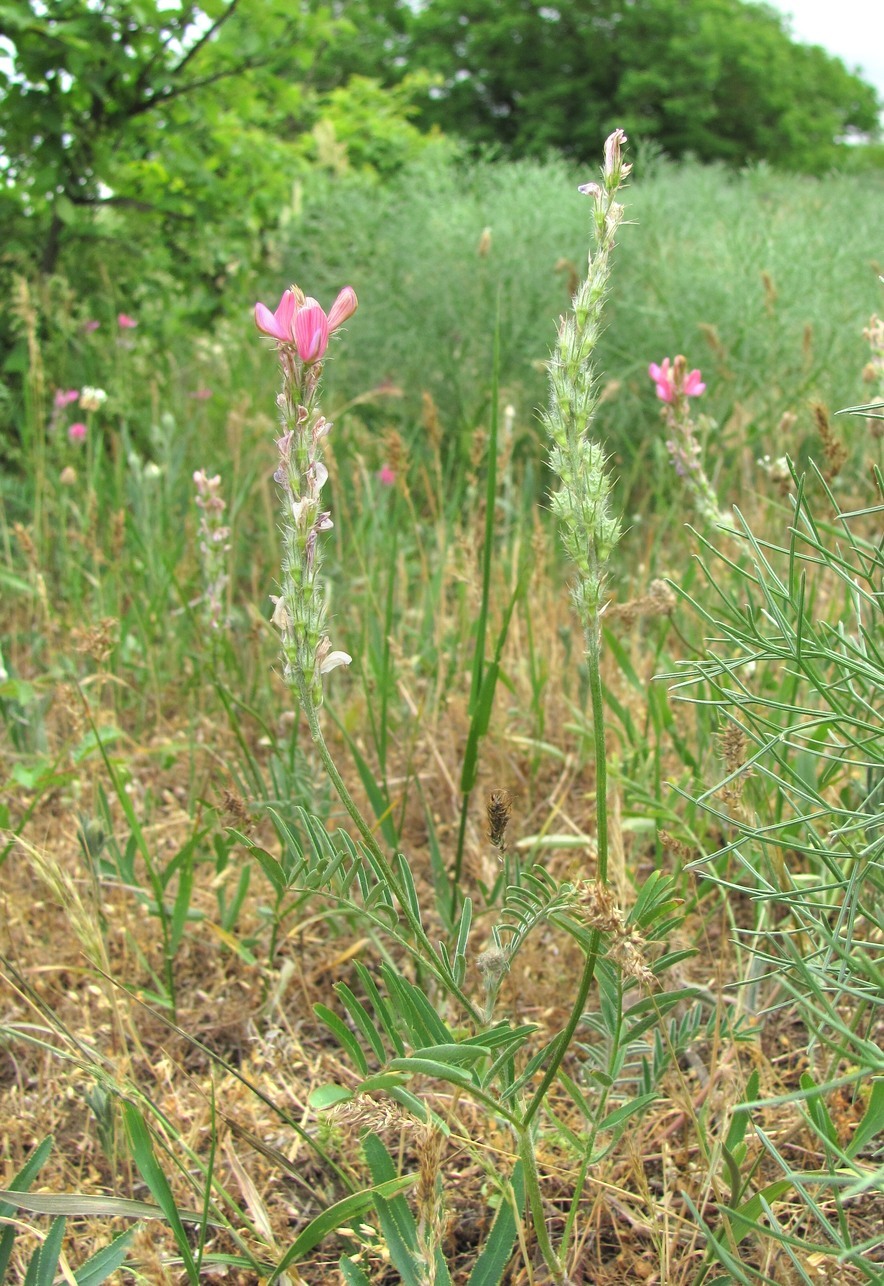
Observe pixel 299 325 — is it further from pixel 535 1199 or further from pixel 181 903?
pixel 181 903

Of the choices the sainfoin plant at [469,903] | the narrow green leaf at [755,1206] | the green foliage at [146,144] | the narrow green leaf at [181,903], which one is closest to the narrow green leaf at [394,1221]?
the sainfoin plant at [469,903]

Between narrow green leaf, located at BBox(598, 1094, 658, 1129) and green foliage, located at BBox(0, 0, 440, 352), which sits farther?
green foliage, located at BBox(0, 0, 440, 352)

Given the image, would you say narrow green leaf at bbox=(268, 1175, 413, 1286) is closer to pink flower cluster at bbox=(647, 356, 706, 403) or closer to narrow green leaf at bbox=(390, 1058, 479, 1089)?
narrow green leaf at bbox=(390, 1058, 479, 1089)

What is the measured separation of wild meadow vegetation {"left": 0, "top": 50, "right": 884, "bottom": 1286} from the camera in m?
0.89

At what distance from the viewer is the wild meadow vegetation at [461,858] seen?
0.89m

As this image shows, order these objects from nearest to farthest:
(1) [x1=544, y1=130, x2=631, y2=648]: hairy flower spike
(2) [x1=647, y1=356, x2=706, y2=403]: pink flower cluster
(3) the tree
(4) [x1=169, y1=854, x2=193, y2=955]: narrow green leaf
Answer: (1) [x1=544, y1=130, x2=631, y2=648]: hairy flower spike → (4) [x1=169, y1=854, x2=193, y2=955]: narrow green leaf → (2) [x1=647, y1=356, x2=706, y2=403]: pink flower cluster → (3) the tree

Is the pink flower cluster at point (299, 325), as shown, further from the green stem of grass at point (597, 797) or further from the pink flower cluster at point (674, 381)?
the pink flower cluster at point (674, 381)

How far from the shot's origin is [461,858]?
4.83ft

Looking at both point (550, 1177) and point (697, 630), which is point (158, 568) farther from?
point (550, 1177)

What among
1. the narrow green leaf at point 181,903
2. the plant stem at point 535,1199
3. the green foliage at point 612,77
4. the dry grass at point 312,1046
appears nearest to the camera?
the plant stem at point 535,1199

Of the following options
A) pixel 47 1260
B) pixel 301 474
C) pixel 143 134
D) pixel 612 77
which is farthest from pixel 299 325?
pixel 612 77

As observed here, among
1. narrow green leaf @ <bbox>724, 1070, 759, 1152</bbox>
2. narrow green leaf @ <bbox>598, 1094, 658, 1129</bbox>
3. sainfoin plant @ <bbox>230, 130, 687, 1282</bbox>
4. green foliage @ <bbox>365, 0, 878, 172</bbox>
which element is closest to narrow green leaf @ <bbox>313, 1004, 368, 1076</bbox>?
sainfoin plant @ <bbox>230, 130, 687, 1282</bbox>

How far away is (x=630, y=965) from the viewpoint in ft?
2.61

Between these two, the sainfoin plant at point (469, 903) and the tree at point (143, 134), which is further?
the tree at point (143, 134)
